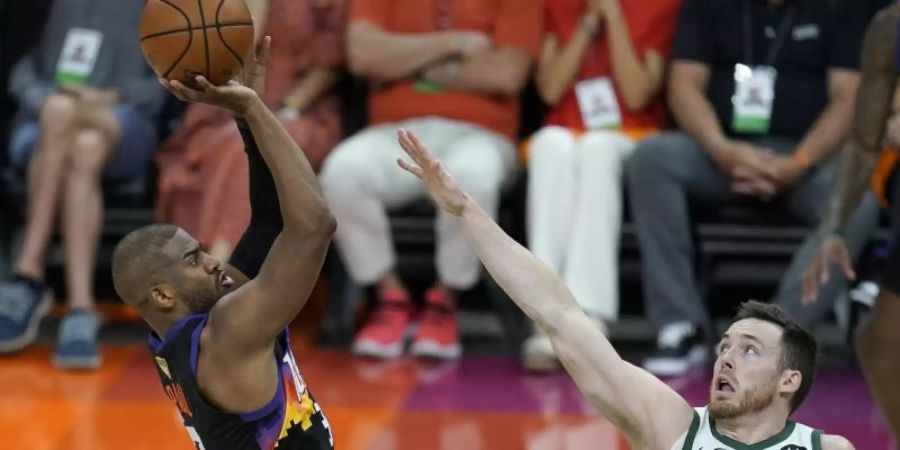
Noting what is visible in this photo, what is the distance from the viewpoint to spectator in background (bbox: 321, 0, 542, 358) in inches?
256

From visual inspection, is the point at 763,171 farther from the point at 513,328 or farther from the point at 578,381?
the point at 578,381

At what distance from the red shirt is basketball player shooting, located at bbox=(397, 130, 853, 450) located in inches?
125

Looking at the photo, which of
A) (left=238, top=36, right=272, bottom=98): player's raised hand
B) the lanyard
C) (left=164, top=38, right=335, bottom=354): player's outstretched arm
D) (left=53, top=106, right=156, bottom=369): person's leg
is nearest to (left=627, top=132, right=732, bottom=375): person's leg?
the lanyard

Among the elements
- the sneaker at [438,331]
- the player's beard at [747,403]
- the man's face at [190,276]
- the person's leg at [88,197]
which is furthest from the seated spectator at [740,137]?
the man's face at [190,276]

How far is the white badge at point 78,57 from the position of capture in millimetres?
7012

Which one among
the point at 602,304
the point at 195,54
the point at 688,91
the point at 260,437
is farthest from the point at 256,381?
the point at 688,91

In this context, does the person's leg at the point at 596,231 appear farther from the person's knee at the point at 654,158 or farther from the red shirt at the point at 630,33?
the red shirt at the point at 630,33

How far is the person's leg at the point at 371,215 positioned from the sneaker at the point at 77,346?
3.49 ft

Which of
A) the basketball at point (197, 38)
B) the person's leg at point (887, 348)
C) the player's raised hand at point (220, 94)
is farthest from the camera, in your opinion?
the person's leg at point (887, 348)

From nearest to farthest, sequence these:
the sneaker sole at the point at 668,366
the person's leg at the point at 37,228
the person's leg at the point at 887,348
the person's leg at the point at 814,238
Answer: the person's leg at the point at 887,348
the person's leg at the point at 814,238
the sneaker sole at the point at 668,366
the person's leg at the point at 37,228

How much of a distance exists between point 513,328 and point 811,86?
1.60m

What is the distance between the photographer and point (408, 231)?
22.1 ft

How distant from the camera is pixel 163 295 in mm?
3586

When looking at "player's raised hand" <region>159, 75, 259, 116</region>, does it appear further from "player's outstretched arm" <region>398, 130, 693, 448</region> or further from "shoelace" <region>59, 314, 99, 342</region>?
"shoelace" <region>59, 314, 99, 342</region>
